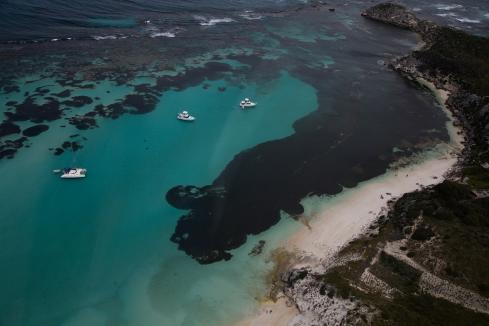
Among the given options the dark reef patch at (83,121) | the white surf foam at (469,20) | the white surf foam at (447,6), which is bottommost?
the dark reef patch at (83,121)

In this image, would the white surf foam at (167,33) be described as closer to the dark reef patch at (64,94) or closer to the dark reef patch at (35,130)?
the dark reef patch at (64,94)

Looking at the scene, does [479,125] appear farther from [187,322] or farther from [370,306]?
[187,322]

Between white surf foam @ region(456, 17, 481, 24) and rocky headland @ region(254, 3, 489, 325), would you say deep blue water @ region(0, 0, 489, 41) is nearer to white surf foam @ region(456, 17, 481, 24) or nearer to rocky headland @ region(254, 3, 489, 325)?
white surf foam @ region(456, 17, 481, 24)

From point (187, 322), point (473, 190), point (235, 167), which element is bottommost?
point (187, 322)

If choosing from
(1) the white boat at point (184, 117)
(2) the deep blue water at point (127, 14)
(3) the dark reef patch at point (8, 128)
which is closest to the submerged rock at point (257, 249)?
(1) the white boat at point (184, 117)

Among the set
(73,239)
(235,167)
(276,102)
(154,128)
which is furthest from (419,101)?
(73,239)

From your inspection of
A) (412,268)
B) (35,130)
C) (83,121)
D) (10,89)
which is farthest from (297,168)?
(10,89)

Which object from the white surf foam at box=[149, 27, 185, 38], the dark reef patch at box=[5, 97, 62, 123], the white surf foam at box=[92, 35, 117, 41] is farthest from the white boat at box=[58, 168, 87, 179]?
the white surf foam at box=[149, 27, 185, 38]
